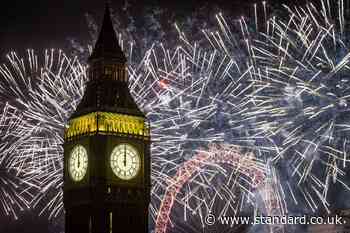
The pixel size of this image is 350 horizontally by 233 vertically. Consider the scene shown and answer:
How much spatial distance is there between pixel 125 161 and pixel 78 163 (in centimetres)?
301

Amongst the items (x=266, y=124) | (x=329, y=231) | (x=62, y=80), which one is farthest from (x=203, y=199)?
(x=329, y=231)

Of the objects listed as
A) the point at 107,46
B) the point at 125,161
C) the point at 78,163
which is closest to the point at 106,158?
the point at 125,161

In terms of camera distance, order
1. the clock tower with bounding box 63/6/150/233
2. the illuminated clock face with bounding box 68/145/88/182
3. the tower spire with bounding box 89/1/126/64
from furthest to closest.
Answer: the tower spire with bounding box 89/1/126/64, the illuminated clock face with bounding box 68/145/88/182, the clock tower with bounding box 63/6/150/233

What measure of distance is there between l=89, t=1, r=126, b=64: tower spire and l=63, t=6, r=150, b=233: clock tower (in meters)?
0.09

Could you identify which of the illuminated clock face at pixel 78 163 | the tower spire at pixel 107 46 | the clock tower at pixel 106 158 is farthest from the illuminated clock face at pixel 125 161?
the tower spire at pixel 107 46

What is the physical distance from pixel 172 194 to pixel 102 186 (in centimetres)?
1042

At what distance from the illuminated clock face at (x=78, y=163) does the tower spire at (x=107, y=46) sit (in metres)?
6.48

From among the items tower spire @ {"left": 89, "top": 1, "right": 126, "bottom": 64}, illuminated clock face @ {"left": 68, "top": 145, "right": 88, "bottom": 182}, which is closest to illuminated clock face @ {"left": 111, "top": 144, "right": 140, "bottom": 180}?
illuminated clock face @ {"left": 68, "top": 145, "right": 88, "bottom": 182}

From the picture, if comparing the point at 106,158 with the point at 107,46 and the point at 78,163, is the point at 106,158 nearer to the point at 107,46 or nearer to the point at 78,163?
the point at 78,163

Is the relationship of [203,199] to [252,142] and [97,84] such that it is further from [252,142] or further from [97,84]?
[97,84]

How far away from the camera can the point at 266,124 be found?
7181cm

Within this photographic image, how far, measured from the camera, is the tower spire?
2751 inches

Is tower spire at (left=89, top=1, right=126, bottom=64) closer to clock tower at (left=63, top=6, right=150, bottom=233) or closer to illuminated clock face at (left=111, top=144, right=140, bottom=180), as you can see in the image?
clock tower at (left=63, top=6, right=150, bottom=233)

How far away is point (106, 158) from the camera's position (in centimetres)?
6588
